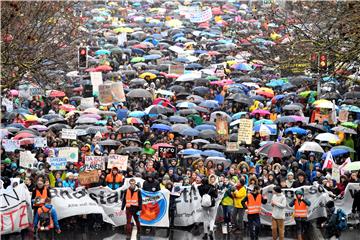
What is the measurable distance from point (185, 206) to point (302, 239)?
2493 millimetres

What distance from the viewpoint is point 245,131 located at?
27297 mm

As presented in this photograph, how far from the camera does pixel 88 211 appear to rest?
21.2m

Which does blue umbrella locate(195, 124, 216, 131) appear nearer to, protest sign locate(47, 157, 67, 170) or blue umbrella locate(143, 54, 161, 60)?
protest sign locate(47, 157, 67, 170)

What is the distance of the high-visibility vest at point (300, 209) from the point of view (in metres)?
21.2

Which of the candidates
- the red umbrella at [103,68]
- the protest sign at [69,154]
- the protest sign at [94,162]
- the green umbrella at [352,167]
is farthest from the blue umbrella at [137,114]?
the green umbrella at [352,167]

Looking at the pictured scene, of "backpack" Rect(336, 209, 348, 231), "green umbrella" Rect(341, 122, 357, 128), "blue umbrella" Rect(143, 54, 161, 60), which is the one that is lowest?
"backpack" Rect(336, 209, 348, 231)

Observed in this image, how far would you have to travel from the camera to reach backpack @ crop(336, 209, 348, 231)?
20562mm

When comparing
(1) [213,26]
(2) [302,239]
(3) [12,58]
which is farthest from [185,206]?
(1) [213,26]

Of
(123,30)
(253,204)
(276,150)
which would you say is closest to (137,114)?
(276,150)


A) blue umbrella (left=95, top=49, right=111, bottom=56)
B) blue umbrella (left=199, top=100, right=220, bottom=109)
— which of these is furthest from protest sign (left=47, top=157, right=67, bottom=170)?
blue umbrella (left=95, top=49, right=111, bottom=56)

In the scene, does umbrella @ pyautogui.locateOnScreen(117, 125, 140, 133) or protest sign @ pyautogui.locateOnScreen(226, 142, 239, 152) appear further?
umbrella @ pyautogui.locateOnScreen(117, 125, 140, 133)

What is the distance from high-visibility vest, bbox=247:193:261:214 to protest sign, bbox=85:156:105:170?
3810mm

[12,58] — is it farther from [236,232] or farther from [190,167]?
[236,232]

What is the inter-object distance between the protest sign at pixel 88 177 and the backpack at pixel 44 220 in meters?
1.92
